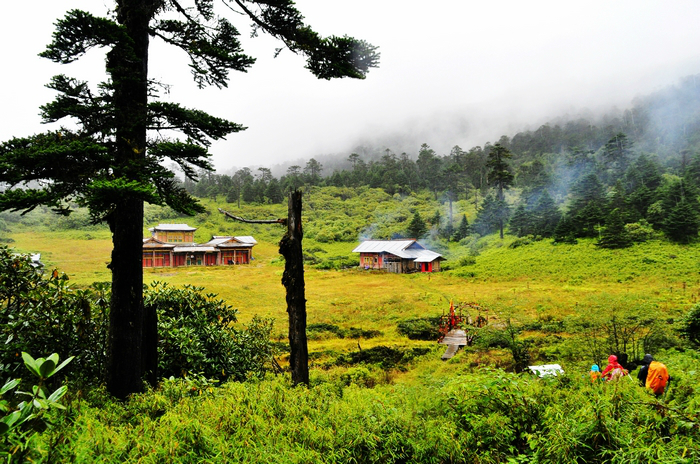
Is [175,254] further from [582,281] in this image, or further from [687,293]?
[687,293]

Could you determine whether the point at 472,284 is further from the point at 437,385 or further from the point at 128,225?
the point at 128,225

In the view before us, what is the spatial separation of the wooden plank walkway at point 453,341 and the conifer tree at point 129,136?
10.6 m

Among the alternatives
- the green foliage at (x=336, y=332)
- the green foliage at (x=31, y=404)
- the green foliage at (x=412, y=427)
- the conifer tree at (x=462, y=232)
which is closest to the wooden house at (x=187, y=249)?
the green foliage at (x=336, y=332)

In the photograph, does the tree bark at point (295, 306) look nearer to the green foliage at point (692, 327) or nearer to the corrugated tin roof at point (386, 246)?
the green foliage at point (692, 327)

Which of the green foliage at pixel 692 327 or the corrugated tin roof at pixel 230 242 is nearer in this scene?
the green foliage at pixel 692 327

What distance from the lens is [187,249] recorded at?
39.1m

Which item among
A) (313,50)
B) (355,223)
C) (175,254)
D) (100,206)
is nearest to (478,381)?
(100,206)

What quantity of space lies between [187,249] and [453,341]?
109 feet

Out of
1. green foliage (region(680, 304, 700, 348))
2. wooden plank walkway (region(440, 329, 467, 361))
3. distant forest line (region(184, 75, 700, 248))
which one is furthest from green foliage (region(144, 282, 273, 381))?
green foliage (region(680, 304, 700, 348))

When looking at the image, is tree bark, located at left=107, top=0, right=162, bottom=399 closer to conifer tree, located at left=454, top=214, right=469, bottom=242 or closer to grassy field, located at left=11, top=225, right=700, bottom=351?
grassy field, located at left=11, top=225, right=700, bottom=351

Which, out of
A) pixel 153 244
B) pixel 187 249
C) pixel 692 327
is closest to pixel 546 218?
pixel 692 327

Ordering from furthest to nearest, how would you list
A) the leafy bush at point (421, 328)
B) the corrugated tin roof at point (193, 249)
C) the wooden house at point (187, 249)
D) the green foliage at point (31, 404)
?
the corrugated tin roof at point (193, 249) < the wooden house at point (187, 249) < the leafy bush at point (421, 328) < the green foliage at point (31, 404)

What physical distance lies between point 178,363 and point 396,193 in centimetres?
7744

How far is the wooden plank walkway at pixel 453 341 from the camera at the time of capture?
523 inches
